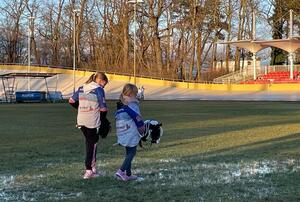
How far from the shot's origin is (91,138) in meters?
9.43

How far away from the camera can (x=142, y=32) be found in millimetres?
84125

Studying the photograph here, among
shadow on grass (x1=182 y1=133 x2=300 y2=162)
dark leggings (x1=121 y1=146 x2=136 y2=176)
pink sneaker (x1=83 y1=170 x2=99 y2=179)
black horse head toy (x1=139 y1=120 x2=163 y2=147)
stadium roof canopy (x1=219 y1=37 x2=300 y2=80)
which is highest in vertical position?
stadium roof canopy (x1=219 y1=37 x2=300 y2=80)

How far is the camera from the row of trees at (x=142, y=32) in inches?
3179

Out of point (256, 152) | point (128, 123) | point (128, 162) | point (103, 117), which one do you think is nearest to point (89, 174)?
point (128, 162)

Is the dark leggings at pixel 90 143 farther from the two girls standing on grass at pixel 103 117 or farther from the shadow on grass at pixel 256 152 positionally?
the shadow on grass at pixel 256 152

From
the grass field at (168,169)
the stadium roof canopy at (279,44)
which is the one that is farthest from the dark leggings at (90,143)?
the stadium roof canopy at (279,44)

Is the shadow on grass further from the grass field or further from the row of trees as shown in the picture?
the row of trees

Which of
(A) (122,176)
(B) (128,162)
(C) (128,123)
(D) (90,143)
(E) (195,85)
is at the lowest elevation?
(A) (122,176)

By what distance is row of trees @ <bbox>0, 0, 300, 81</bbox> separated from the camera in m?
80.8

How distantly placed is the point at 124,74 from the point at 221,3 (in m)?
17.7

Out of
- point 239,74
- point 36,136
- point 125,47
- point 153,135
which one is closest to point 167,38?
point 125,47

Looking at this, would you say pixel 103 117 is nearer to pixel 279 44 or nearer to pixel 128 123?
pixel 128 123

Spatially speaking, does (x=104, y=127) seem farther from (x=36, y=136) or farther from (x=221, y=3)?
(x=221, y=3)

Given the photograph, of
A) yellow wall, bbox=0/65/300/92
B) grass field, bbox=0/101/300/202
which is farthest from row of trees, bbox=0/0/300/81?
grass field, bbox=0/101/300/202
